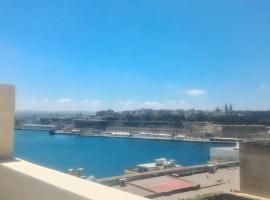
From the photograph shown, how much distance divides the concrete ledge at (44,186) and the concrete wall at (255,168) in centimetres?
787

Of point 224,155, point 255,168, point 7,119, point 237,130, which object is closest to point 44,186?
point 7,119

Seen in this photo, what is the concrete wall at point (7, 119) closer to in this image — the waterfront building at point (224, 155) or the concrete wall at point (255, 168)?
the concrete wall at point (255, 168)

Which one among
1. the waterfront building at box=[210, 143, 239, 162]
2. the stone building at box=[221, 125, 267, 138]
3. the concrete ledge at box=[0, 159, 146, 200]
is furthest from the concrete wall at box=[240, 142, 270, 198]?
the stone building at box=[221, 125, 267, 138]

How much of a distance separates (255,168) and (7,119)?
8.05 metres

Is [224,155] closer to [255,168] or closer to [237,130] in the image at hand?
[255,168]

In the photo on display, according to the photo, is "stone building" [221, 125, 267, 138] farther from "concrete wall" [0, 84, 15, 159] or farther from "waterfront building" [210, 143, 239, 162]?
"concrete wall" [0, 84, 15, 159]

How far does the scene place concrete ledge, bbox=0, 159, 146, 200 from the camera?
742mm

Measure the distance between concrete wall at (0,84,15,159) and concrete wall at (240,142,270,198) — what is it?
7737mm

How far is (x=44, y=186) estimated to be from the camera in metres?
0.91

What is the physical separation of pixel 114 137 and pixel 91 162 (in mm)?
26467

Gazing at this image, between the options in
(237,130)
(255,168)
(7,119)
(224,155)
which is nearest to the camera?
(7,119)

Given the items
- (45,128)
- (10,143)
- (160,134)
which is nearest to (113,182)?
(10,143)

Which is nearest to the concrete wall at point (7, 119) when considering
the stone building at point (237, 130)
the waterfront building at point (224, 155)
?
the waterfront building at point (224, 155)

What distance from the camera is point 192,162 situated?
29266mm
